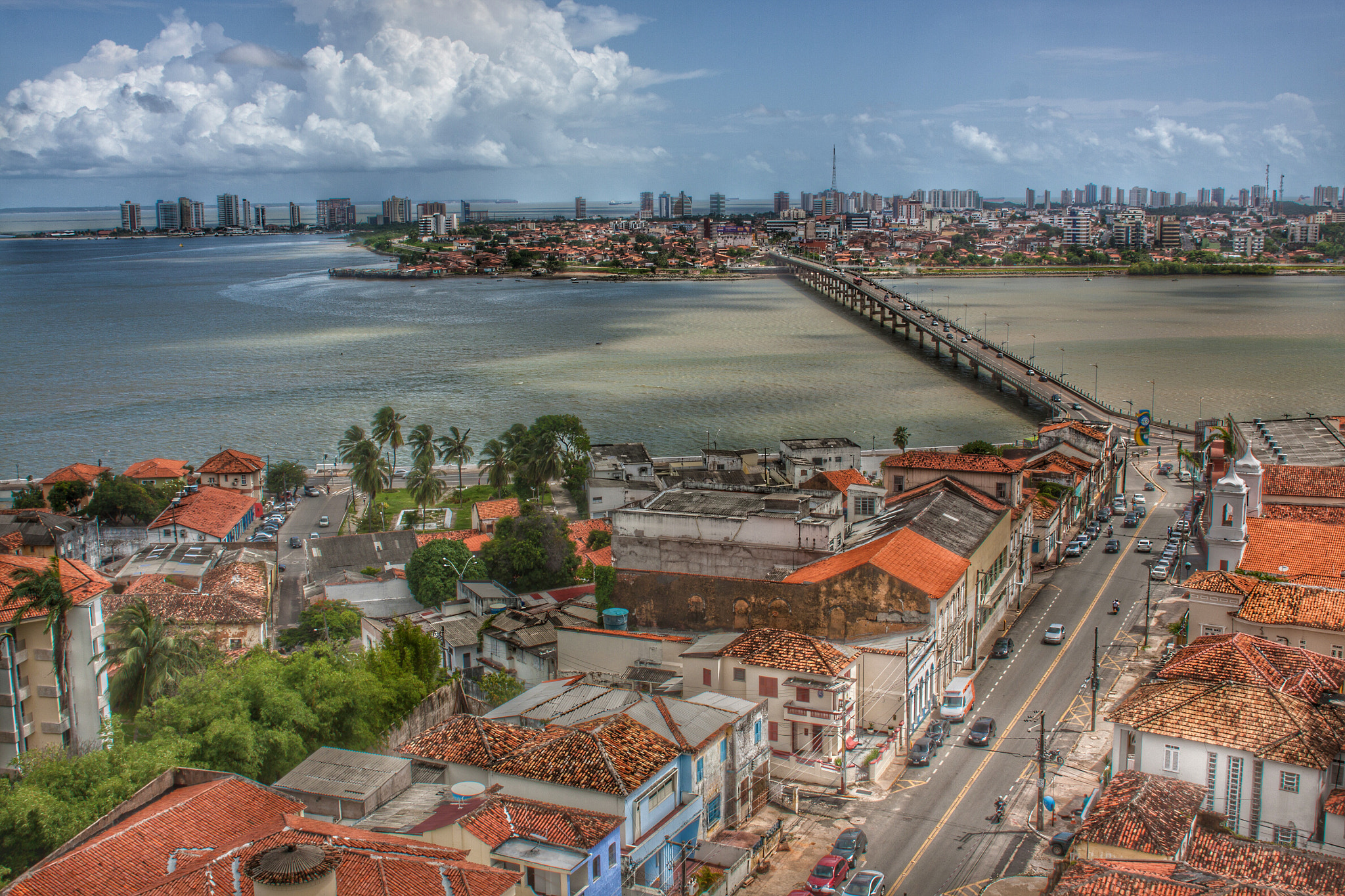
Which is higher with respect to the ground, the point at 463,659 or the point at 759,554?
the point at 759,554

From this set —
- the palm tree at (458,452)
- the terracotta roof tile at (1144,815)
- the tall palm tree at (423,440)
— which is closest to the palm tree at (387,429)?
the tall palm tree at (423,440)

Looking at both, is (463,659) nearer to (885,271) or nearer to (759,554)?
(759,554)

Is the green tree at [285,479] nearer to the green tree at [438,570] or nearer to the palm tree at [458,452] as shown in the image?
the palm tree at [458,452]

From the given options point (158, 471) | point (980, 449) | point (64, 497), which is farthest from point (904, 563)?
point (158, 471)

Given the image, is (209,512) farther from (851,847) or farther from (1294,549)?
(1294,549)

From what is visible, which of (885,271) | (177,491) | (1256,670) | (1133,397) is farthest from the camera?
(885,271)

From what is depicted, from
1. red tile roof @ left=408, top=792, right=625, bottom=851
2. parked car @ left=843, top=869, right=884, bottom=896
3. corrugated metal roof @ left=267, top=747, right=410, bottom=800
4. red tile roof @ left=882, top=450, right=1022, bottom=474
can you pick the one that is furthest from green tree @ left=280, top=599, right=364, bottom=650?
parked car @ left=843, top=869, right=884, bottom=896

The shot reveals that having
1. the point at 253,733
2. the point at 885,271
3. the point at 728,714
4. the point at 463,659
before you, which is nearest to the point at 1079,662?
the point at 728,714
